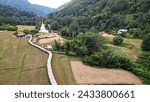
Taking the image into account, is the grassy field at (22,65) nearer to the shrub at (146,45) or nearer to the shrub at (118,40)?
the shrub at (118,40)

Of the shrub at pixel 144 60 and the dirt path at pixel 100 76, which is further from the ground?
the shrub at pixel 144 60

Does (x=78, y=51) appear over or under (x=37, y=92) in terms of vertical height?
under

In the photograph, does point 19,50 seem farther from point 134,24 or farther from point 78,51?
point 134,24

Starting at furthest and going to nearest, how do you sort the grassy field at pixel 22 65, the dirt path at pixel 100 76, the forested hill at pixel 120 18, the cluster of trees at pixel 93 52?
the forested hill at pixel 120 18 < the cluster of trees at pixel 93 52 < the dirt path at pixel 100 76 < the grassy field at pixel 22 65

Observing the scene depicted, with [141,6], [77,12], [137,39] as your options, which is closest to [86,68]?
[137,39]

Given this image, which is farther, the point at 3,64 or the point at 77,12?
the point at 77,12

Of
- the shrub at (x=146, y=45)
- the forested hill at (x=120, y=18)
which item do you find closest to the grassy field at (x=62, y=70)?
the shrub at (x=146, y=45)

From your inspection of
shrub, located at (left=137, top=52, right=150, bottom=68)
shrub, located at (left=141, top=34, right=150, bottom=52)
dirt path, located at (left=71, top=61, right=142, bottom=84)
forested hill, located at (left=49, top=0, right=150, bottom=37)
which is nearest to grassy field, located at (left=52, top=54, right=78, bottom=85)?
dirt path, located at (left=71, top=61, right=142, bottom=84)
